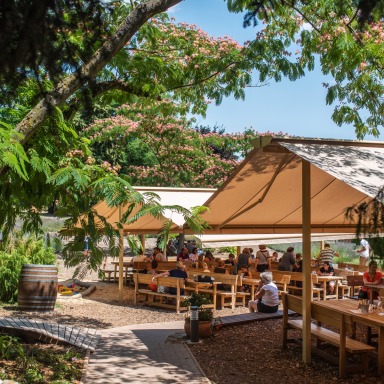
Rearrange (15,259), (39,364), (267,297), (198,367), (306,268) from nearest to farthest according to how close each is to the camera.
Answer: (39,364)
(198,367)
(306,268)
(267,297)
(15,259)

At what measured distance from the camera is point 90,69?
402 centimetres

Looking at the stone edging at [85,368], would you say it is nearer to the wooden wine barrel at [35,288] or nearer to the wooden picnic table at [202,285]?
the wooden wine barrel at [35,288]

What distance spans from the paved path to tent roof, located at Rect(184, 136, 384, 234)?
2.83 m

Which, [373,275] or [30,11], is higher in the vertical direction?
[30,11]

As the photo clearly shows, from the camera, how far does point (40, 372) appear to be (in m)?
4.85

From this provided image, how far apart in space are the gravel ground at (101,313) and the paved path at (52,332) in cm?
142

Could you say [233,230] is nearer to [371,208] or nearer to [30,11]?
[371,208]

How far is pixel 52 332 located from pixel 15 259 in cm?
473

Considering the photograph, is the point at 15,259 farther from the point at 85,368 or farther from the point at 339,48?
the point at 339,48

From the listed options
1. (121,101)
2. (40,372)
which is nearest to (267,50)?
(121,101)

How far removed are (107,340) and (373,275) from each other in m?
5.62

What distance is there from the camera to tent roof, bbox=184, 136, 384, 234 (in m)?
4.71

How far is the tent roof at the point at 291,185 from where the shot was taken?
185 inches

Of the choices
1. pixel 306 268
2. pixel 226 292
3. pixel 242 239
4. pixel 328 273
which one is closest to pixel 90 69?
pixel 306 268
